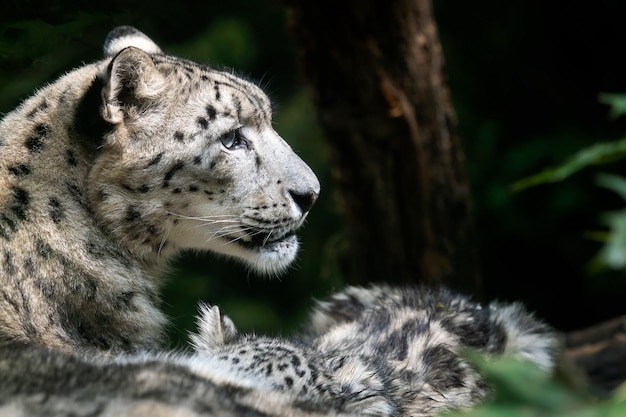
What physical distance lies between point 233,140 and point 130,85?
426 millimetres

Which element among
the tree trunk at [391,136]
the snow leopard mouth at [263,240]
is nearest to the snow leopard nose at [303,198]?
the snow leopard mouth at [263,240]

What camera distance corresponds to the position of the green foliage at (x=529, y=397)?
1.23 meters

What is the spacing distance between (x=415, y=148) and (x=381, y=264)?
728 mm

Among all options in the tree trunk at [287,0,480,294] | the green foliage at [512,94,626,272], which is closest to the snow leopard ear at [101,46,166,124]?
the green foliage at [512,94,626,272]

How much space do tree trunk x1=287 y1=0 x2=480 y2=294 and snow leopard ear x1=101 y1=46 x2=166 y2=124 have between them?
5.65 feet

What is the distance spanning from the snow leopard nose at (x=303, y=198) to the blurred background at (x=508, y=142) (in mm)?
2568

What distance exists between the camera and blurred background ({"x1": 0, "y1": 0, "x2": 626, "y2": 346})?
20.4ft

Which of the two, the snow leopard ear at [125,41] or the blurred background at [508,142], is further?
the blurred background at [508,142]

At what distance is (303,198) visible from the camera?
10.4 feet

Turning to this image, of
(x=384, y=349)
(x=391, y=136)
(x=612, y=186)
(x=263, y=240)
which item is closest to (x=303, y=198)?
(x=263, y=240)

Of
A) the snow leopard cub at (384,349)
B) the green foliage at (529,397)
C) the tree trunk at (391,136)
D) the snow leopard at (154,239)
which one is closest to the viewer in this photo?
the green foliage at (529,397)

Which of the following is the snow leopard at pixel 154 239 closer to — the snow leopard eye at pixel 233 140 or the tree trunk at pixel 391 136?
the snow leopard eye at pixel 233 140

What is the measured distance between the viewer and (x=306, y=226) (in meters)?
6.81

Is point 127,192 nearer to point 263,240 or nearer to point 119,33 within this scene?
point 263,240
